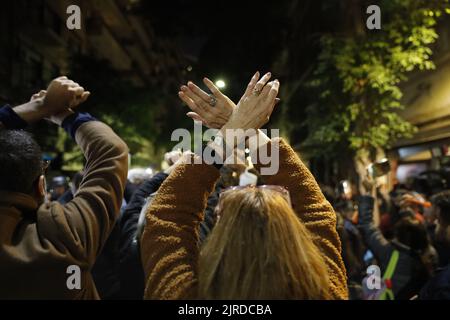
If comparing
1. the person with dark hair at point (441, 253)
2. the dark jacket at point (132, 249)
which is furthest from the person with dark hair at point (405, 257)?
the dark jacket at point (132, 249)

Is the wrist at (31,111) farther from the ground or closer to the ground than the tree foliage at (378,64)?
closer to the ground

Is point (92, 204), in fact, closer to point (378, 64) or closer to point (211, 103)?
point (211, 103)

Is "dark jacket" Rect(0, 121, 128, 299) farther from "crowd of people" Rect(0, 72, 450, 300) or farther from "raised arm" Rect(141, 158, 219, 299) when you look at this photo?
"raised arm" Rect(141, 158, 219, 299)

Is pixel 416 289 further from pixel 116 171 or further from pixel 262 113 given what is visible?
pixel 116 171

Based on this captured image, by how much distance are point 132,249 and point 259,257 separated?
1638mm

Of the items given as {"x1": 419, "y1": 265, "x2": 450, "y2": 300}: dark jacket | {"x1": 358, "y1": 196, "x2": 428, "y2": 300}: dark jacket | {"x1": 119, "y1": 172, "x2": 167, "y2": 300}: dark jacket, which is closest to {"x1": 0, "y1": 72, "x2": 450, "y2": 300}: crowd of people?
{"x1": 119, "y1": 172, "x2": 167, "y2": 300}: dark jacket

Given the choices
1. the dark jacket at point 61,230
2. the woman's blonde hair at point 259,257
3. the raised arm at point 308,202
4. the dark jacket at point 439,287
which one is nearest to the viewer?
the woman's blonde hair at point 259,257

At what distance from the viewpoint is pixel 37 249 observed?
5.15 ft

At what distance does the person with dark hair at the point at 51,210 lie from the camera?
156 cm

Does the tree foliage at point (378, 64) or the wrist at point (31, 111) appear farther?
the tree foliage at point (378, 64)

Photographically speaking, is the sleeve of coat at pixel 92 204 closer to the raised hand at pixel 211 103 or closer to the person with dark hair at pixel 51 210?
the person with dark hair at pixel 51 210

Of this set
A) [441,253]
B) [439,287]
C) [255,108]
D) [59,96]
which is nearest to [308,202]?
[255,108]

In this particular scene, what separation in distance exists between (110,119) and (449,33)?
515 inches

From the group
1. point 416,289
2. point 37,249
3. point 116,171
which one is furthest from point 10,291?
point 416,289
